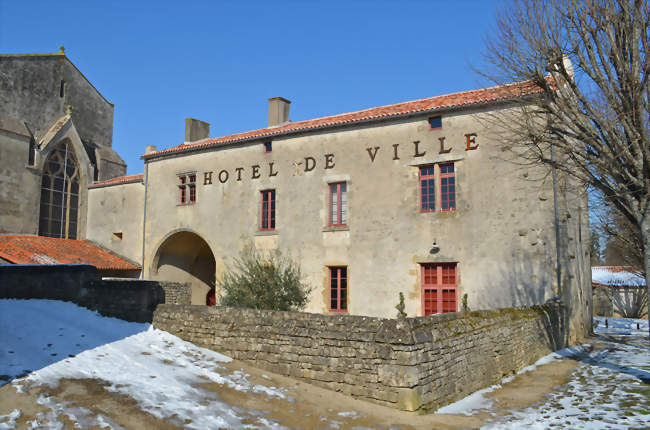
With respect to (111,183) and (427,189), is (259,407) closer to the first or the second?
(427,189)

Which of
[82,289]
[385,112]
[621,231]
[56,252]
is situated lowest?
[82,289]

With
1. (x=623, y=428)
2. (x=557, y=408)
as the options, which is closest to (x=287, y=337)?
(x=557, y=408)

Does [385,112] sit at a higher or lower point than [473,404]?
higher

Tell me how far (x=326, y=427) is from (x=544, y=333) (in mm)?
7829

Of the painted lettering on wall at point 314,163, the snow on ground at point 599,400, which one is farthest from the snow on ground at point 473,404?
the painted lettering on wall at point 314,163

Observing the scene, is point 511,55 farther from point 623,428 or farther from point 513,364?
point 623,428

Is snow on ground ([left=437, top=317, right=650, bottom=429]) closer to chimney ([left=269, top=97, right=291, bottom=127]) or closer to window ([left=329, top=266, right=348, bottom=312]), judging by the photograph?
window ([left=329, top=266, right=348, bottom=312])

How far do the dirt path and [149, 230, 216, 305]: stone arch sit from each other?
12502 mm

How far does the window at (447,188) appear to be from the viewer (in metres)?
15.1

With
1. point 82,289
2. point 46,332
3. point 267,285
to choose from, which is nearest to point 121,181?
point 267,285

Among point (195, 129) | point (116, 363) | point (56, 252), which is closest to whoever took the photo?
point (116, 363)

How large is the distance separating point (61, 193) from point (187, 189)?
7007 mm

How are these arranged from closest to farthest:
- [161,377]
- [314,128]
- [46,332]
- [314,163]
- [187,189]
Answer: [161,377]
[46,332]
[314,128]
[314,163]
[187,189]

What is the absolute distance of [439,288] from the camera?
14.9 meters
